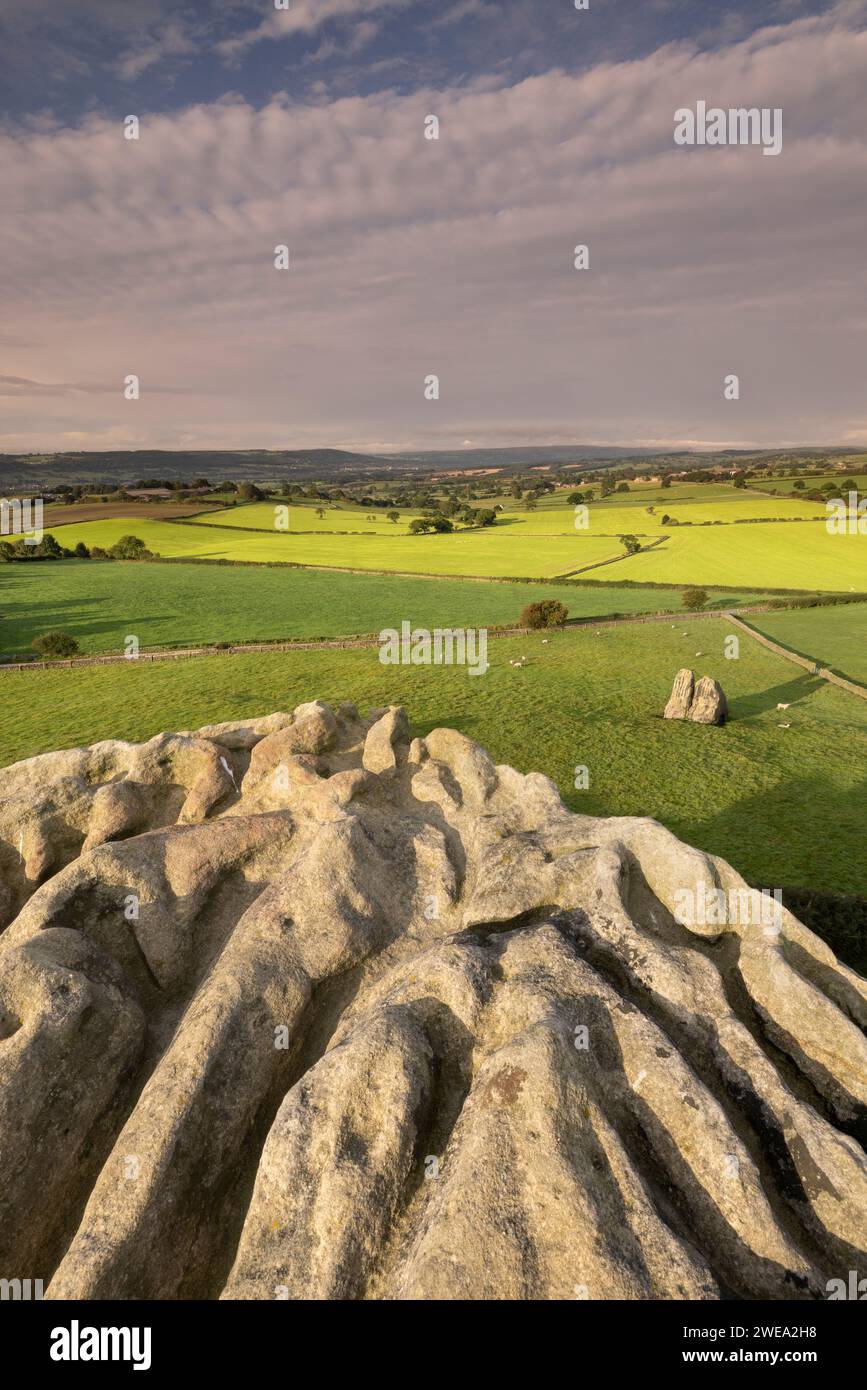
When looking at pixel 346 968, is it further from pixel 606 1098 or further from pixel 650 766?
pixel 650 766

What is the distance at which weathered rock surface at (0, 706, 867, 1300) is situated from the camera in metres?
6.71

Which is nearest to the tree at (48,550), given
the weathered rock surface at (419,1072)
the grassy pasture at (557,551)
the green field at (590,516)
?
the grassy pasture at (557,551)

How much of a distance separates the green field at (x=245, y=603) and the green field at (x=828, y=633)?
9.32 metres

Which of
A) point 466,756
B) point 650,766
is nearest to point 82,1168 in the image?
point 466,756

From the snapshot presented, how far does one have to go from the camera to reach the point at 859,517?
128500 millimetres

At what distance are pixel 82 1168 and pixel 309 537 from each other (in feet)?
459

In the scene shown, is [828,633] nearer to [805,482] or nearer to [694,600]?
[694,600]

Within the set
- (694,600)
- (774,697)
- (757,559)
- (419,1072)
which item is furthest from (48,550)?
(419,1072)

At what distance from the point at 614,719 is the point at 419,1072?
32.3 meters

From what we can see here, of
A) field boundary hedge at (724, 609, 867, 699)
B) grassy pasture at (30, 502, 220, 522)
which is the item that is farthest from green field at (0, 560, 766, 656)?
grassy pasture at (30, 502, 220, 522)

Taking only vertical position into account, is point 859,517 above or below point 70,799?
above

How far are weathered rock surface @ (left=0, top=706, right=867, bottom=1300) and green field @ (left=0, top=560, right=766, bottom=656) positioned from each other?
178 ft

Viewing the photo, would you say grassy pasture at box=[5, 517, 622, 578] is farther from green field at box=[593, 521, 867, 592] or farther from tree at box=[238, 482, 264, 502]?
tree at box=[238, 482, 264, 502]

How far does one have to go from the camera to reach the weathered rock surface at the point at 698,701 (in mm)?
36812
